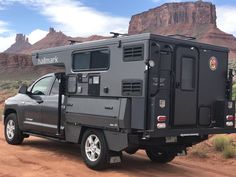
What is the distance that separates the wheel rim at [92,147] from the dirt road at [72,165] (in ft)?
0.89

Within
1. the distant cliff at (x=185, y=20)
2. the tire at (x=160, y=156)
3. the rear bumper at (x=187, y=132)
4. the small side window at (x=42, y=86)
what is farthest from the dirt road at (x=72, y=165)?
the distant cliff at (x=185, y=20)

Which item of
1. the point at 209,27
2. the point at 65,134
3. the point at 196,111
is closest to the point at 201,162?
the point at 196,111

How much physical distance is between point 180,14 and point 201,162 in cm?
15270

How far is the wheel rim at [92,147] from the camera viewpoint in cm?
933

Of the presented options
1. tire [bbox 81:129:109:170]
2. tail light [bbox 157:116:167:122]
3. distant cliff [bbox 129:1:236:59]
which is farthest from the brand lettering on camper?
distant cliff [bbox 129:1:236:59]

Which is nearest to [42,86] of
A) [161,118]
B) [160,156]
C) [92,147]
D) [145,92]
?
[92,147]

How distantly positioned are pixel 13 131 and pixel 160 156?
402 centimetres

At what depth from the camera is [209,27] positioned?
152m

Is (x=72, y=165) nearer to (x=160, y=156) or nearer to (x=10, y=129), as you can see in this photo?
(x=160, y=156)

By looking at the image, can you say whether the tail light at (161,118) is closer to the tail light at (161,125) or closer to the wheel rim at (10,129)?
the tail light at (161,125)

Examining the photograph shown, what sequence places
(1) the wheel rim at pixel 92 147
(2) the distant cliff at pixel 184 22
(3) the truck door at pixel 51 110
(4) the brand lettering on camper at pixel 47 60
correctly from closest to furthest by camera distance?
1. (1) the wheel rim at pixel 92 147
2. (3) the truck door at pixel 51 110
3. (4) the brand lettering on camper at pixel 47 60
4. (2) the distant cliff at pixel 184 22

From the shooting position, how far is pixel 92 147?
9461mm

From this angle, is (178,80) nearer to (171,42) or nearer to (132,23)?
(171,42)

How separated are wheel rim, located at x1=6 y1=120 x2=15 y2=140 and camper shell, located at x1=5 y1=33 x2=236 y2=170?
7.65 ft
